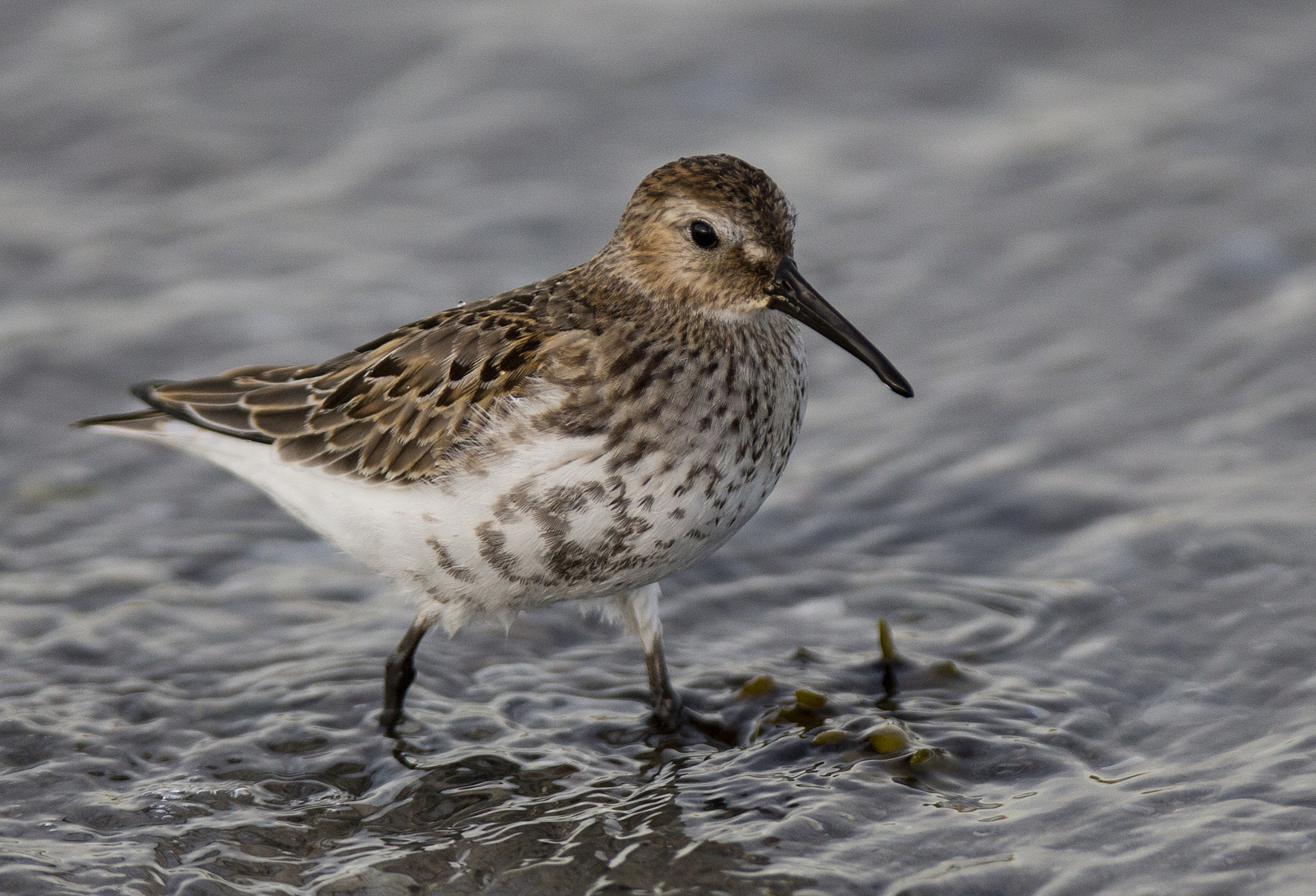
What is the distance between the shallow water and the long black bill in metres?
1.34

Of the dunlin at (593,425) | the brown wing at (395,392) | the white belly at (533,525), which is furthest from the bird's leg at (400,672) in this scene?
the brown wing at (395,392)

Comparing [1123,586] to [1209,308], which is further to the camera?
[1209,308]

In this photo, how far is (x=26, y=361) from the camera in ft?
28.5

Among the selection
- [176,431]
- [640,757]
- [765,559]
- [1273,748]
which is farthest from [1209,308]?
[176,431]

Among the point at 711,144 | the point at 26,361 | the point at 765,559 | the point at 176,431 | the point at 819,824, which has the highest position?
the point at 711,144

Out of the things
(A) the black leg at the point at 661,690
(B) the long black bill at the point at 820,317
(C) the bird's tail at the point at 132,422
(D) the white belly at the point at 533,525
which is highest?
(C) the bird's tail at the point at 132,422

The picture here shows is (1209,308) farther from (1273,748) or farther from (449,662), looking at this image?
(449,662)

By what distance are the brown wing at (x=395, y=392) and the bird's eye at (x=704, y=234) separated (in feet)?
1.70

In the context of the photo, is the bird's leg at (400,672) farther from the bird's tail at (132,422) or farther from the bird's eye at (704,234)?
the bird's eye at (704,234)

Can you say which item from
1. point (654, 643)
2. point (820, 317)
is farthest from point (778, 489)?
point (820, 317)

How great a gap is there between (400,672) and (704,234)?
7.00ft

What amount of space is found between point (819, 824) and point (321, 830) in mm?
1729

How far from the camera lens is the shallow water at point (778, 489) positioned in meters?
5.54

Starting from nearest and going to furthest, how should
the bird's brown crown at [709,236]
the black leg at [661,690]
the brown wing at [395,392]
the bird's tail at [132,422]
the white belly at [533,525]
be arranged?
the white belly at [533,525], the bird's brown crown at [709,236], the brown wing at [395,392], the black leg at [661,690], the bird's tail at [132,422]
